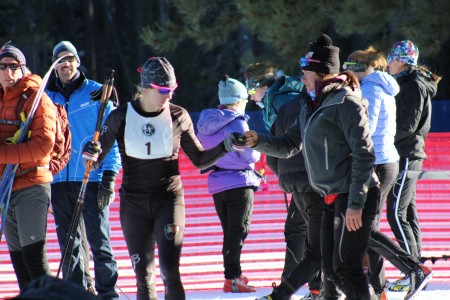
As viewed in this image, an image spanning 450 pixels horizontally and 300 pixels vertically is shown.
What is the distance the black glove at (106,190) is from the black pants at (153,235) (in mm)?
513

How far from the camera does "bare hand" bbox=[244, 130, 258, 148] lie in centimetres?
557

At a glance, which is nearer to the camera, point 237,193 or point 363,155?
point 363,155

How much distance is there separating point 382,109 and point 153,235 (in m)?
1.87

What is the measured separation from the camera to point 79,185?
6801 millimetres

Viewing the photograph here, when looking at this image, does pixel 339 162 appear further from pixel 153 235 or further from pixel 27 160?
pixel 27 160

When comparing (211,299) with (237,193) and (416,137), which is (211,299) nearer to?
(237,193)

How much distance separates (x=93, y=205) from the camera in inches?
267

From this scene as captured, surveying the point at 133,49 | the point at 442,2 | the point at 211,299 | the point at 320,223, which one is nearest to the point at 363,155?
the point at 320,223

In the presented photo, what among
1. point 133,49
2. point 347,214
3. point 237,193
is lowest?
point 133,49

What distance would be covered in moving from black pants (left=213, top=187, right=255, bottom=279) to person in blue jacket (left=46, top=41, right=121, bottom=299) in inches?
45.3

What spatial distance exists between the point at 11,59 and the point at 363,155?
234 centimetres

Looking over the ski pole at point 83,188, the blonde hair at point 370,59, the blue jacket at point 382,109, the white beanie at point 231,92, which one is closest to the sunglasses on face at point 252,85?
the white beanie at point 231,92

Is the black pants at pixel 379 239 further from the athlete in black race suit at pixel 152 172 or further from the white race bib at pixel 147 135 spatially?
the white race bib at pixel 147 135

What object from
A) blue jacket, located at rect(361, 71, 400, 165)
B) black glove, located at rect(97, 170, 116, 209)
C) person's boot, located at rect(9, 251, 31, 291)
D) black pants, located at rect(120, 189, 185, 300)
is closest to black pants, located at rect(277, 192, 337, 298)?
blue jacket, located at rect(361, 71, 400, 165)
